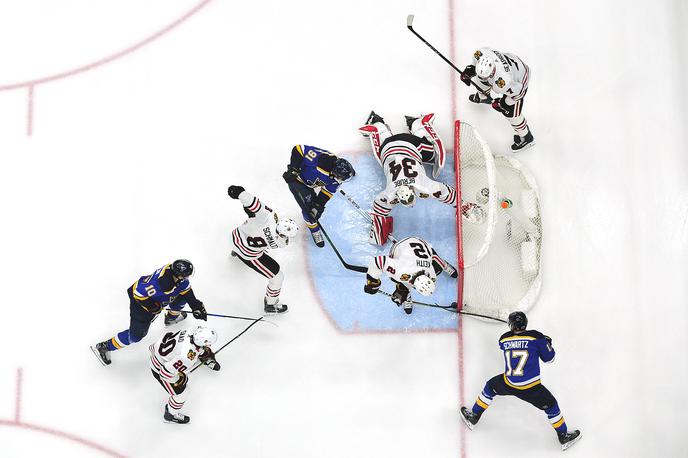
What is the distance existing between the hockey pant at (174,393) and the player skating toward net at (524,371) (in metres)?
2.01

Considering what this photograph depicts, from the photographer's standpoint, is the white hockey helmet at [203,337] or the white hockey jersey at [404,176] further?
the white hockey jersey at [404,176]

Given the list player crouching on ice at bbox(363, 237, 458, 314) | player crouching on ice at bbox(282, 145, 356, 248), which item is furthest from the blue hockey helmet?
player crouching on ice at bbox(363, 237, 458, 314)

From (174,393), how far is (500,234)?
2490mm

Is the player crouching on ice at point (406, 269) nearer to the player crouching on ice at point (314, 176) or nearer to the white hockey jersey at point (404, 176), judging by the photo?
the white hockey jersey at point (404, 176)

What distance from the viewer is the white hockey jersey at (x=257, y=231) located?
207 inches

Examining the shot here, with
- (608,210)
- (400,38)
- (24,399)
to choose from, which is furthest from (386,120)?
(24,399)

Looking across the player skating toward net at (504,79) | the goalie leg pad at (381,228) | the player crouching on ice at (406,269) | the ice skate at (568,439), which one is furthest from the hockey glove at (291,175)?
the ice skate at (568,439)

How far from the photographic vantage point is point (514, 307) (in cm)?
578

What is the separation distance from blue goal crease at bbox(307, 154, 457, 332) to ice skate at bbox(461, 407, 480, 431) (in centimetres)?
59

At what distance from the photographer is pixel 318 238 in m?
5.99

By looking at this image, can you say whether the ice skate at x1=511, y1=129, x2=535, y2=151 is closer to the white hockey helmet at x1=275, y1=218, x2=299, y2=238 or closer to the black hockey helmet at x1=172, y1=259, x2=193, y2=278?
the white hockey helmet at x1=275, y1=218, x2=299, y2=238

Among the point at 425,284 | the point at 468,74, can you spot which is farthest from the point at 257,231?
the point at 468,74

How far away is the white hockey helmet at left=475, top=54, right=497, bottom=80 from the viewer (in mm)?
5504

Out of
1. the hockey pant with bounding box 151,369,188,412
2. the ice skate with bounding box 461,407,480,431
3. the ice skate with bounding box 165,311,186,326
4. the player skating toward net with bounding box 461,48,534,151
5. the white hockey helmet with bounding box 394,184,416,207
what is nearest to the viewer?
the white hockey helmet with bounding box 394,184,416,207
